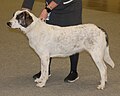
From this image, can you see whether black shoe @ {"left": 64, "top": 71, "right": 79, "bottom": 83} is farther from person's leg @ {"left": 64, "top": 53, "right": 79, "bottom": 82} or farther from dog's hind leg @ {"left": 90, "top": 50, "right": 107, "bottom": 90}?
dog's hind leg @ {"left": 90, "top": 50, "right": 107, "bottom": 90}

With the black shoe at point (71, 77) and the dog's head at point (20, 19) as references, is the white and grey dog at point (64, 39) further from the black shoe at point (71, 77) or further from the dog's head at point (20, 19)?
the black shoe at point (71, 77)

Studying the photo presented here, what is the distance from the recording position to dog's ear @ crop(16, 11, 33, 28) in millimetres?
3846

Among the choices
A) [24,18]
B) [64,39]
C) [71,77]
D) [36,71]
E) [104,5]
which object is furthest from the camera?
[104,5]

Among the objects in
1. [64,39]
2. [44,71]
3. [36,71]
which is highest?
[64,39]

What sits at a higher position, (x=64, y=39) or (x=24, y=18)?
(x=24, y=18)

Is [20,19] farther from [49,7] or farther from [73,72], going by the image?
[73,72]

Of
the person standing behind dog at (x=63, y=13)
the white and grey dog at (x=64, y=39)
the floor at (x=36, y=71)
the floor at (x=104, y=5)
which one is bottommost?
the floor at (x=104, y=5)

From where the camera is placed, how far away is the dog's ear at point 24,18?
3.85m

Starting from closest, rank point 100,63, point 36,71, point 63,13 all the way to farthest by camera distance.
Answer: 1. point 100,63
2. point 63,13
3. point 36,71

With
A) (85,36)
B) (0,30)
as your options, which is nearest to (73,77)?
(85,36)

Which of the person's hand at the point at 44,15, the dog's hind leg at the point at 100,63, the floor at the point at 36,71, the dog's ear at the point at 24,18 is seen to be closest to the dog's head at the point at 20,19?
the dog's ear at the point at 24,18

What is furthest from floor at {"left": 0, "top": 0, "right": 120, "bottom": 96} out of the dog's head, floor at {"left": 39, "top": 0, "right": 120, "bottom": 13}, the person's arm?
floor at {"left": 39, "top": 0, "right": 120, "bottom": 13}

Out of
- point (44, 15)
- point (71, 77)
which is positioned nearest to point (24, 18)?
point (44, 15)

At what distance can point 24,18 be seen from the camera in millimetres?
3844
